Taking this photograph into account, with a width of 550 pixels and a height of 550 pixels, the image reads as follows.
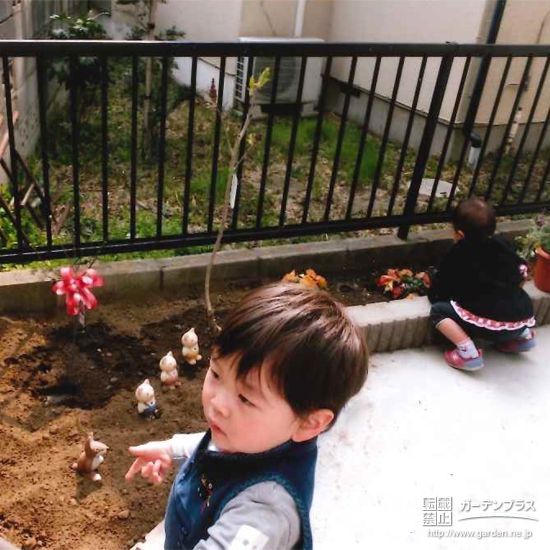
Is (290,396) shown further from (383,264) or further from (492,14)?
(492,14)

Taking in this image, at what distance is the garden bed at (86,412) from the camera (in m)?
2.19

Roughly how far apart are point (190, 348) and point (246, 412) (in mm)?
1556

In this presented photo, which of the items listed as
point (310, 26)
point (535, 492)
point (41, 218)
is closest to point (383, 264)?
point (535, 492)

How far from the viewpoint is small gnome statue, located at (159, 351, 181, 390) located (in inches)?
106

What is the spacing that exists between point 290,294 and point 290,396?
8.2 inches

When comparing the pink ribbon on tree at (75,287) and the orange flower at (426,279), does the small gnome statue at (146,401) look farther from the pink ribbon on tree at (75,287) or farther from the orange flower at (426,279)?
the orange flower at (426,279)

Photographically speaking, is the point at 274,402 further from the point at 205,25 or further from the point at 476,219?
the point at 205,25

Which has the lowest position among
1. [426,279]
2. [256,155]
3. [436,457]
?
[256,155]

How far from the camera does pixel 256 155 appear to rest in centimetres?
564

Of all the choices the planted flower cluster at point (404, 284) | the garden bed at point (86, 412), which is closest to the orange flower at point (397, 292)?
the planted flower cluster at point (404, 284)

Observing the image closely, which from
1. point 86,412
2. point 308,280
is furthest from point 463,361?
point 86,412

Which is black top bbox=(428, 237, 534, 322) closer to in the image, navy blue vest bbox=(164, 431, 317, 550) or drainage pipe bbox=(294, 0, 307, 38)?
navy blue vest bbox=(164, 431, 317, 550)

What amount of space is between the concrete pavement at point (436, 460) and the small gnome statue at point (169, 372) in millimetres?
660

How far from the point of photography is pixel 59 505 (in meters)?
2.23
